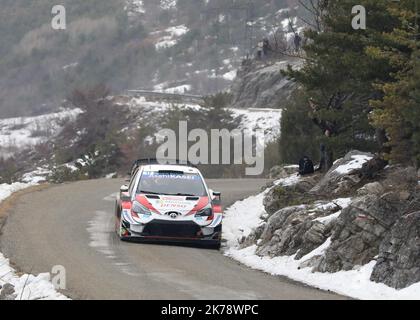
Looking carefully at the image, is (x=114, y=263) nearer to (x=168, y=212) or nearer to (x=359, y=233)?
(x=168, y=212)

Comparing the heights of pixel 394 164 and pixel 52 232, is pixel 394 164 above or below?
above

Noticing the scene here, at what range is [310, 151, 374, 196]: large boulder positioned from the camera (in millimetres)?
19203

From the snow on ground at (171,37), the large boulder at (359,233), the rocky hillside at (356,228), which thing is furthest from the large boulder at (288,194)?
the snow on ground at (171,37)

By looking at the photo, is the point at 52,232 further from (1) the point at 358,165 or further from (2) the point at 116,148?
(2) the point at 116,148

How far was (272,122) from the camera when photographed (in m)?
65.3

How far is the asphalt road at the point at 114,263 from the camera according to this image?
1212 centimetres

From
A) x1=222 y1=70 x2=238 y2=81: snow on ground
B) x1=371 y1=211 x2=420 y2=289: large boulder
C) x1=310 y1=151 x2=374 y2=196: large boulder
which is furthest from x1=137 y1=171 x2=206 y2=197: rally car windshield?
x1=222 y1=70 x2=238 y2=81: snow on ground

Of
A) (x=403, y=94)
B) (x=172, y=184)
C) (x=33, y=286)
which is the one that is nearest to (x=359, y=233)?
(x=403, y=94)

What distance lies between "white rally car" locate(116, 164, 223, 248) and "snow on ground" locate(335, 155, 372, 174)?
3.17 metres

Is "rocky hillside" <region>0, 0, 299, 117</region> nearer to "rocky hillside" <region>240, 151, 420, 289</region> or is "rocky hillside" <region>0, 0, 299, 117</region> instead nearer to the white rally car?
the white rally car

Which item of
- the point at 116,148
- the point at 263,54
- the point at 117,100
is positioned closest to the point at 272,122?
the point at 116,148

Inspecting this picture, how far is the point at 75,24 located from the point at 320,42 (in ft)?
576

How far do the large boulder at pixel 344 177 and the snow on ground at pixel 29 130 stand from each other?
263 feet

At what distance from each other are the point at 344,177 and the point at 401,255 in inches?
271
